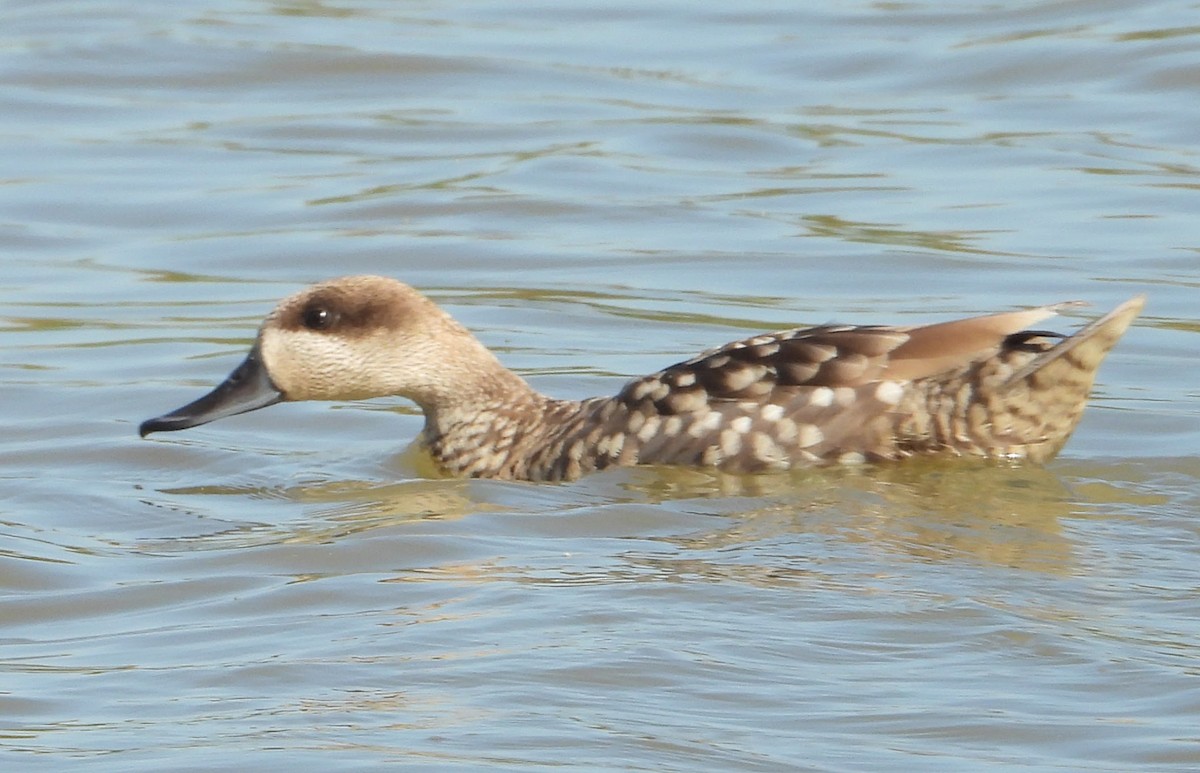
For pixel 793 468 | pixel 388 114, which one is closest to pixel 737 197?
pixel 388 114

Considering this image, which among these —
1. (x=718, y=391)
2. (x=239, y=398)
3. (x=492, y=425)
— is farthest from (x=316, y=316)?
(x=718, y=391)

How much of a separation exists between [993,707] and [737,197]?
8449mm

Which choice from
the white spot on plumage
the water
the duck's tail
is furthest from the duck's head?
Answer: the duck's tail

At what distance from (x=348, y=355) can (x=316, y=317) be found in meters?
0.19

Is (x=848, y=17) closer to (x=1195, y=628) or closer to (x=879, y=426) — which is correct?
(x=879, y=426)

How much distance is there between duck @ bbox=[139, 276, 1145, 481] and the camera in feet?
27.5

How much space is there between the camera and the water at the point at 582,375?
6.14 metres

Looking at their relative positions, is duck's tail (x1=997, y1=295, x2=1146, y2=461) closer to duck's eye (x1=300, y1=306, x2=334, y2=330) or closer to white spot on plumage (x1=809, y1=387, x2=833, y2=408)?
white spot on plumage (x1=809, y1=387, x2=833, y2=408)

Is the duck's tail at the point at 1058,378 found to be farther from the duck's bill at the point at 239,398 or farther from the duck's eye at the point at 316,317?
the duck's bill at the point at 239,398

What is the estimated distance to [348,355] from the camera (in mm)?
9344

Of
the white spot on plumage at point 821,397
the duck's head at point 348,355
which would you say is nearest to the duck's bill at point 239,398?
the duck's head at point 348,355

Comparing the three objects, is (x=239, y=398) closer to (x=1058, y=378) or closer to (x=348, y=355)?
(x=348, y=355)

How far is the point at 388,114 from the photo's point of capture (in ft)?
54.3

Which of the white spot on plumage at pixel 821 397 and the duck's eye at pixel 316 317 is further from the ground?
the duck's eye at pixel 316 317
